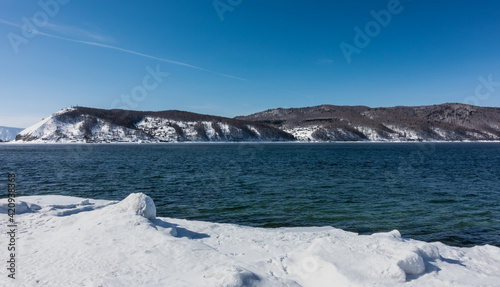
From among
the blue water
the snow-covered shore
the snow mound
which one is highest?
the snow mound

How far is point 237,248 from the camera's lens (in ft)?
39.5

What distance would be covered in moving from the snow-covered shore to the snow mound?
0.11 m

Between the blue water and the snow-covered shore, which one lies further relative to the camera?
the blue water

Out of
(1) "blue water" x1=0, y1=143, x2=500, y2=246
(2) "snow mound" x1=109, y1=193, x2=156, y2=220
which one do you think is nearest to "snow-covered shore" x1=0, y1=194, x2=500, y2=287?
(2) "snow mound" x1=109, y1=193, x2=156, y2=220

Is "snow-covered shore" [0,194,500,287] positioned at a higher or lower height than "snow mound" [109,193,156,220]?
lower

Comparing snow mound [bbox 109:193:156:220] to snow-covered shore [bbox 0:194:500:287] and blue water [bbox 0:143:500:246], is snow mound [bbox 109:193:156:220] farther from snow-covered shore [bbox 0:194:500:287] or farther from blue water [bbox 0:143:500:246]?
blue water [bbox 0:143:500:246]

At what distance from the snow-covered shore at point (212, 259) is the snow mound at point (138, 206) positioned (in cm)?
11

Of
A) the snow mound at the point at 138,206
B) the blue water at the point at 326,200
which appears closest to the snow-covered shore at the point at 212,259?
the snow mound at the point at 138,206

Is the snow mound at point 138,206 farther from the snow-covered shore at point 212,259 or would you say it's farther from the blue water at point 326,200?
the blue water at point 326,200

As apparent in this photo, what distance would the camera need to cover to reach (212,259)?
10.2 metres

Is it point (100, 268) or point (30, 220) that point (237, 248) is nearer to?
point (100, 268)

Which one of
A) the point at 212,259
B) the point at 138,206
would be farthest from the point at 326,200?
the point at 212,259

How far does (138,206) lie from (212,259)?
221 inches

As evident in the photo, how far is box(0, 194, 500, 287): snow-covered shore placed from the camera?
8.61 meters
